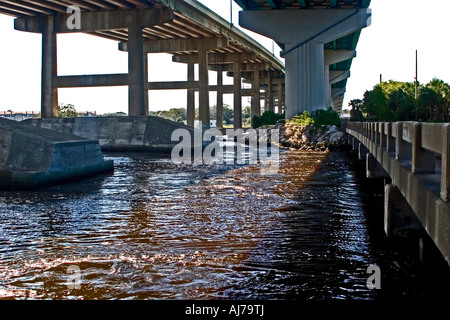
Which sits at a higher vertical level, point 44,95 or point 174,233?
point 44,95

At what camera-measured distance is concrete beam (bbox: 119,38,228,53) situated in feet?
201

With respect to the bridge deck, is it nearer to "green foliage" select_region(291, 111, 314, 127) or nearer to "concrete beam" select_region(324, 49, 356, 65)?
"concrete beam" select_region(324, 49, 356, 65)

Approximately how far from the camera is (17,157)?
2070 cm

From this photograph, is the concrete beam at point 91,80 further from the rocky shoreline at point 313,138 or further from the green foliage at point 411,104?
the green foliage at point 411,104

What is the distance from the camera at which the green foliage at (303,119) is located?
49094 mm

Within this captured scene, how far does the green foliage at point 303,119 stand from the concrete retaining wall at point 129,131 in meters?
11.8

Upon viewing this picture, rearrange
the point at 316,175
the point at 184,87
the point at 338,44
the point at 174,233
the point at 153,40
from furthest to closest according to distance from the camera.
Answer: the point at 338,44, the point at 184,87, the point at 153,40, the point at 316,175, the point at 174,233

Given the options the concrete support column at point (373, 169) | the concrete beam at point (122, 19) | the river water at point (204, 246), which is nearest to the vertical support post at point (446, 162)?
the river water at point (204, 246)

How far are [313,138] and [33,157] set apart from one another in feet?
98.7

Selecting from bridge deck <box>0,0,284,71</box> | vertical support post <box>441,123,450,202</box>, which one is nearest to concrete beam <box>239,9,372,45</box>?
bridge deck <box>0,0,284,71</box>
